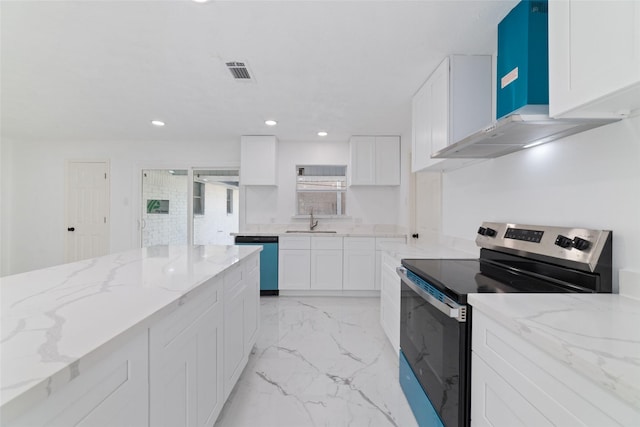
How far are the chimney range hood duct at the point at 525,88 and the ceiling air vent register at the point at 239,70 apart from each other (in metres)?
1.68

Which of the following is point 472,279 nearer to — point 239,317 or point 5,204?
point 239,317

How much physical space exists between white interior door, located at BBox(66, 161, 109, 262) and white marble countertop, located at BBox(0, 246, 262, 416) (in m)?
3.66

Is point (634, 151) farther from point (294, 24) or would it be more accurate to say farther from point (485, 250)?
point (294, 24)

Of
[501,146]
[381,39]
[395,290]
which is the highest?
[381,39]

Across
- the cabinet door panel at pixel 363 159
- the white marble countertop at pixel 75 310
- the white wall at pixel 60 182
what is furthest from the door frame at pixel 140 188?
the white marble countertop at pixel 75 310

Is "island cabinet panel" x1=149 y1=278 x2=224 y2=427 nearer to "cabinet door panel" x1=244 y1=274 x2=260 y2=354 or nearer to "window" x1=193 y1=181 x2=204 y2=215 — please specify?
"cabinet door panel" x1=244 y1=274 x2=260 y2=354

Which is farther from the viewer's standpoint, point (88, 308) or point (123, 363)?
point (88, 308)

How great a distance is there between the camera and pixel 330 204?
4699mm

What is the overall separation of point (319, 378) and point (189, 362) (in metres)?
1.17

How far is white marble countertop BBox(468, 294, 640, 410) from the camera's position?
0.60m

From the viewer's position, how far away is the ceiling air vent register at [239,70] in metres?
2.17

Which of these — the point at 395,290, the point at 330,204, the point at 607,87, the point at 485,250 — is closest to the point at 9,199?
the point at 330,204

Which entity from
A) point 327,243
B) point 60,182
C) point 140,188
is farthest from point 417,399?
point 60,182

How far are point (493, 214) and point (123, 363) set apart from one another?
7.07 feet
